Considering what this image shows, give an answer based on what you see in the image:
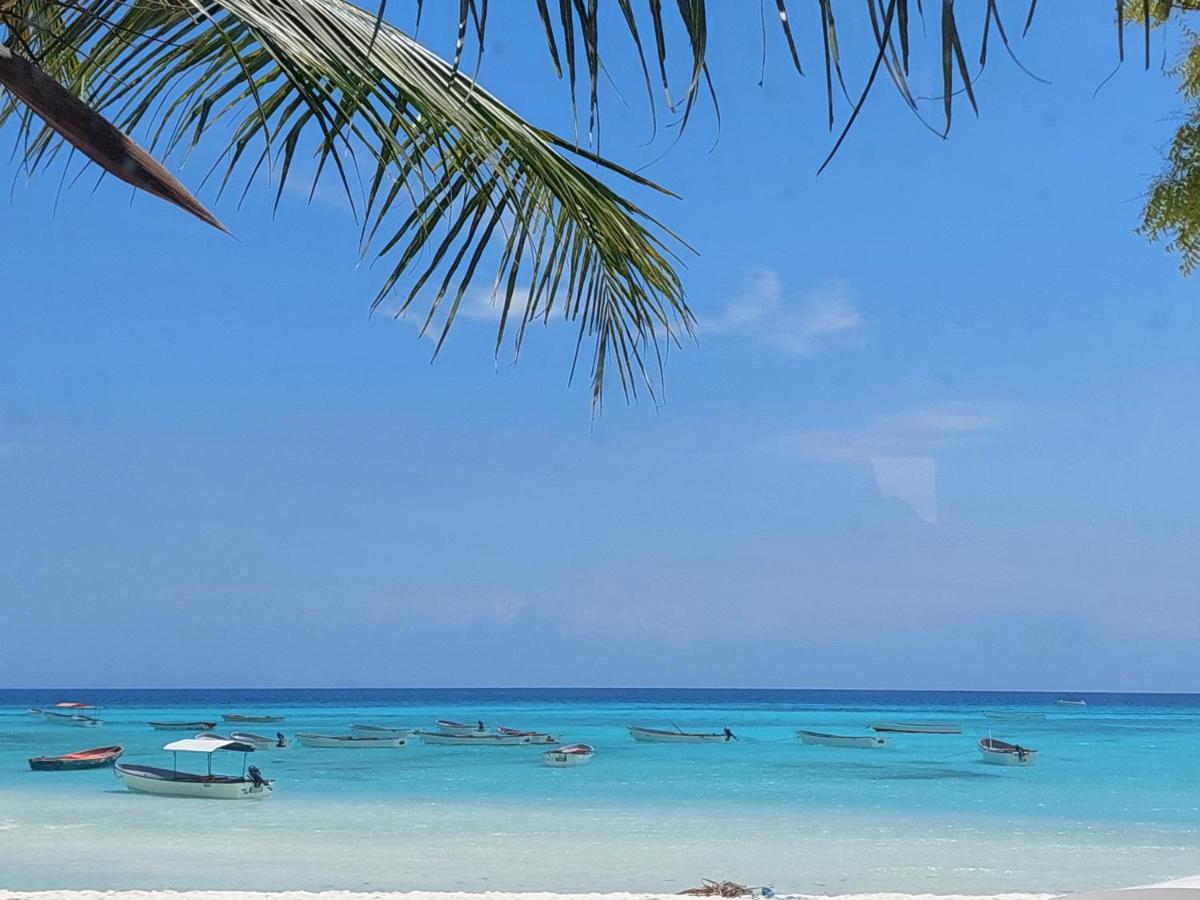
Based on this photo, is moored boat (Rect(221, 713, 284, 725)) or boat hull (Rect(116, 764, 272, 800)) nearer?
boat hull (Rect(116, 764, 272, 800))

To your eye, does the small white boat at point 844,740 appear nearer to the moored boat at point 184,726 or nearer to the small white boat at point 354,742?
the small white boat at point 354,742

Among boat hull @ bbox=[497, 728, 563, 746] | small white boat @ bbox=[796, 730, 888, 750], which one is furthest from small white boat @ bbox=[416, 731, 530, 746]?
small white boat @ bbox=[796, 730, 888, 750]

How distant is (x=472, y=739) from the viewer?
28.4 metres

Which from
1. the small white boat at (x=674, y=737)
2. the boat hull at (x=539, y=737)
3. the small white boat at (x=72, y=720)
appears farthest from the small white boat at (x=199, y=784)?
the small white boat at (x=72, y=720)

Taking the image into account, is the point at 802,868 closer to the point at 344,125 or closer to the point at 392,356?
the point at 344,125

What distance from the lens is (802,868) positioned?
11609mm

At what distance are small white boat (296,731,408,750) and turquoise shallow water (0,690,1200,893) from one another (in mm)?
436

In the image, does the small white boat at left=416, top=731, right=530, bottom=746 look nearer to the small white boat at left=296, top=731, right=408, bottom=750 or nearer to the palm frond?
the small white boat at left=296, top=731, right=408, bottom=750

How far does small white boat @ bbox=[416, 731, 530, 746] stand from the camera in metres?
28.0

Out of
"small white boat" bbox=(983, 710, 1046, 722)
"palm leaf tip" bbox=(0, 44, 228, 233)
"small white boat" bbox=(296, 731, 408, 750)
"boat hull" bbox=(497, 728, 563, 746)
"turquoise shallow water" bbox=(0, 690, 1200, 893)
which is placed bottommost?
"turquoise shallow water" bbox=(0, 690, 1200, 893)

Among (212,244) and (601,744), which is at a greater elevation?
(212,244)

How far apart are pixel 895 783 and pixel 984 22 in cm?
2158

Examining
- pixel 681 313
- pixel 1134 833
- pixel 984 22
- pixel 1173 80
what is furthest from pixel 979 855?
pixel 984 22

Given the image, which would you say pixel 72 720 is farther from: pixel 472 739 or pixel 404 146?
pixel 404 146
